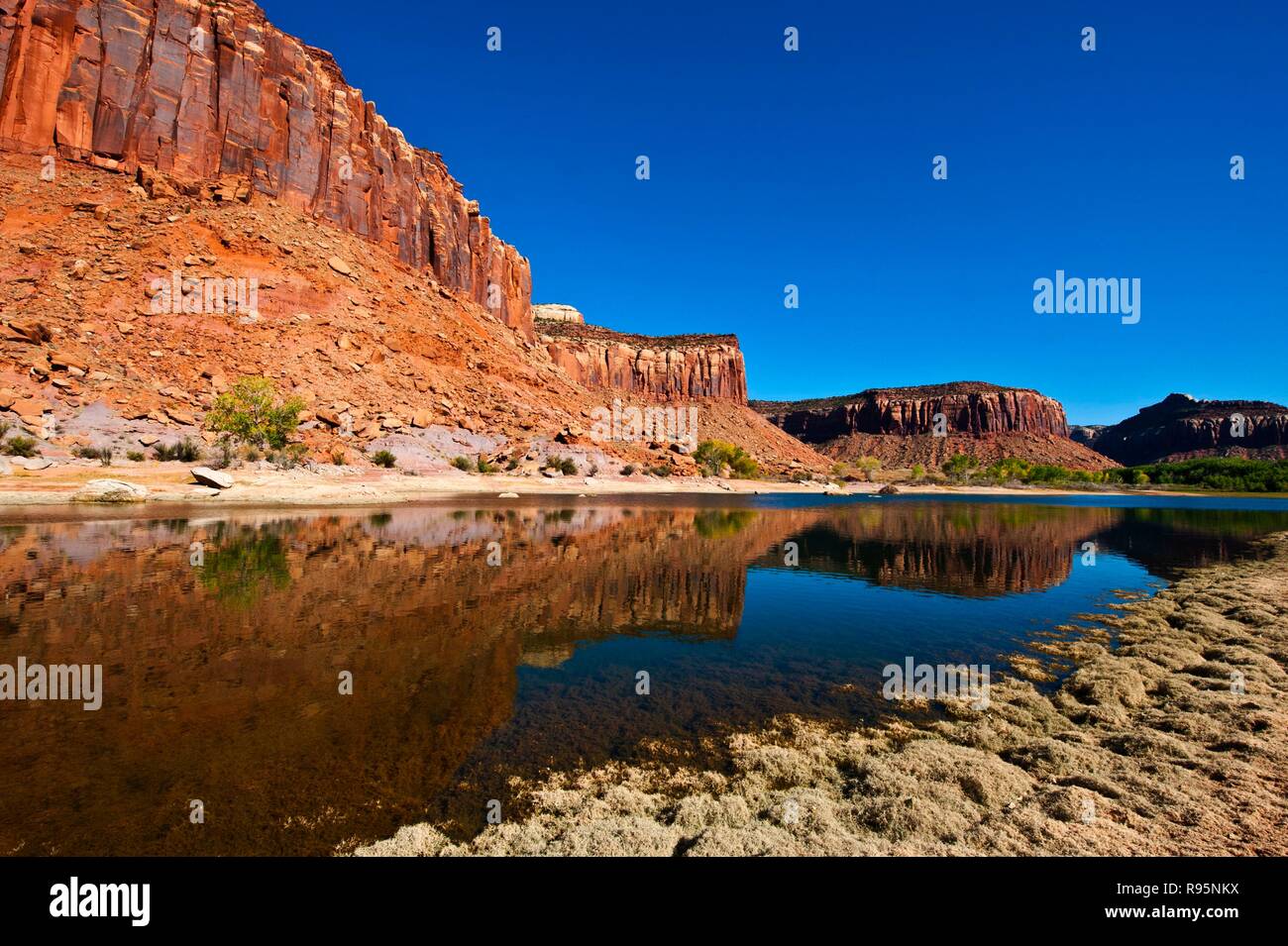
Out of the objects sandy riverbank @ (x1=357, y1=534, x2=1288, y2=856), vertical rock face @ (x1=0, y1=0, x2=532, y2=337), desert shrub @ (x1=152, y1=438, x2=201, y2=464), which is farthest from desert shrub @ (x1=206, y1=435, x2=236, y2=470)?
sandy riverbank @ (x1=357, y1=534, x2=1288, y2=856)

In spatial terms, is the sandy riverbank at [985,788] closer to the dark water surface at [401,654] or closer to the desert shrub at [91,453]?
the dark water surface at [401,654]

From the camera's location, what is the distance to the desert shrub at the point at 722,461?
9786 cm

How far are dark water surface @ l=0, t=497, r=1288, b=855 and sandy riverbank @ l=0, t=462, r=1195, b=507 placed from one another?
30.6 ft

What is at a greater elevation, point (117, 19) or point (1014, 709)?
point (117, 19)

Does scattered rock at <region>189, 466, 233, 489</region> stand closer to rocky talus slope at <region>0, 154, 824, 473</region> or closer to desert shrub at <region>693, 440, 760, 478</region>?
rocky talus slope at <region>0, 154, 824, 473</region>

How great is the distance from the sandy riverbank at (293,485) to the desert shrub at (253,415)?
3.71m

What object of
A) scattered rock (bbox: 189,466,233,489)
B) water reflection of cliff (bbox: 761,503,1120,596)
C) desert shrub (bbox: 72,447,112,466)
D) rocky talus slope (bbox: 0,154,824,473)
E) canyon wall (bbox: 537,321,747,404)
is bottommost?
water reflection of cliff (bbox: 761,503,1120,596)

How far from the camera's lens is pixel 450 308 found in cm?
8350

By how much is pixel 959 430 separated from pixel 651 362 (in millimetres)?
108900

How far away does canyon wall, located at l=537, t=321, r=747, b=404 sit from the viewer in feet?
Answer: 489

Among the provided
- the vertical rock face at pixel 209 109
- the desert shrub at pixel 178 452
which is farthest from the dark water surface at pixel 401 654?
the vertical rock face at pixel 209 109
